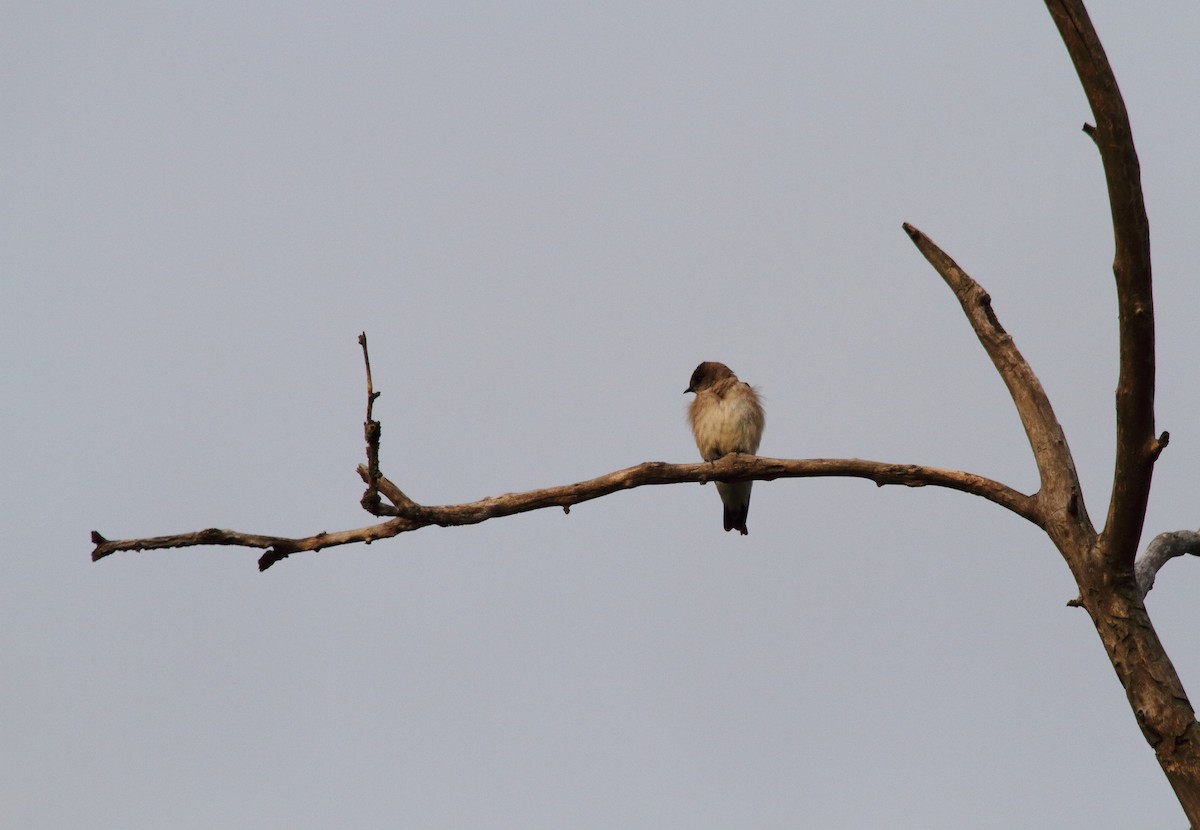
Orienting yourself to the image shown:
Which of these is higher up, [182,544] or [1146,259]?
[1146,259]

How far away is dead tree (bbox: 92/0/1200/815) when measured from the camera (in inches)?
183

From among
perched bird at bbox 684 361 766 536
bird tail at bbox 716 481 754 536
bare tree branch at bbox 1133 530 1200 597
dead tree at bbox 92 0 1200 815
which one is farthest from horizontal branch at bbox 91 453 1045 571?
bird tail at bbox 716 481 754 536

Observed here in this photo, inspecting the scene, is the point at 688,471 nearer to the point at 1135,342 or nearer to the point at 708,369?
the point at 1135,342

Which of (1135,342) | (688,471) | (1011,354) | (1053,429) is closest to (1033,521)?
(1053,429)

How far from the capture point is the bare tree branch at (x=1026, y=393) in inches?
237

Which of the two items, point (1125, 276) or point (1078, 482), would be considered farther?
point (1078, 482)

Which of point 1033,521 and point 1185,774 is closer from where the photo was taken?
point 1185,774

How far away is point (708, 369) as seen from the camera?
12156 millimetres

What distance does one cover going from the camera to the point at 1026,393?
21.4ft

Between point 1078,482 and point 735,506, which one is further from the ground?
point 735,506

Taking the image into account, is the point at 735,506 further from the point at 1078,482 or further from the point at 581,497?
the point at 1078,482

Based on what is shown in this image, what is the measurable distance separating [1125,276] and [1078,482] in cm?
162

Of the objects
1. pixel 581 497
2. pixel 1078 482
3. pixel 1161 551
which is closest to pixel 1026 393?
pixel 1078 482

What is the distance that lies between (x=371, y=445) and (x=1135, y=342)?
11.3 feet
